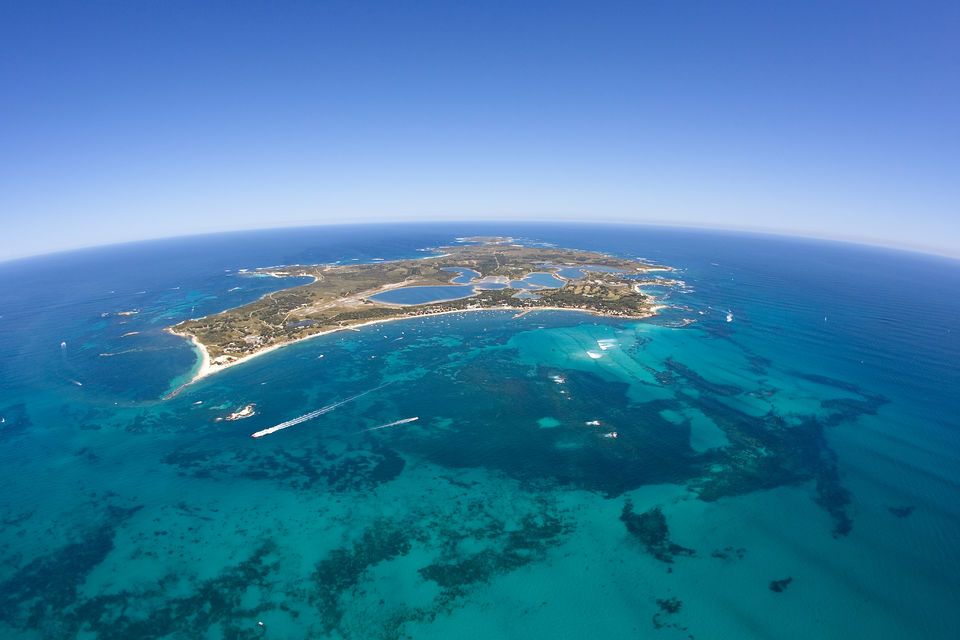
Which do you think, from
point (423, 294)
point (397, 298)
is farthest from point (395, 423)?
point (423, 294)

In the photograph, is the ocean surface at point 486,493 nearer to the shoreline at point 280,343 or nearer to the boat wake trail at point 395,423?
the boat wake trail at point 395,423

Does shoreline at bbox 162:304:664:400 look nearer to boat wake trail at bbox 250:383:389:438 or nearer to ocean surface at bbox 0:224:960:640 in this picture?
ocean surface at bbox 0:224:960:640

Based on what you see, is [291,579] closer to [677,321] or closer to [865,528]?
[865,528]

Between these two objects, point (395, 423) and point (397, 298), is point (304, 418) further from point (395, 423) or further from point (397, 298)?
point (397, 298)

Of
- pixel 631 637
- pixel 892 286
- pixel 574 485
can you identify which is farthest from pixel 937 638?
pixel 892 286

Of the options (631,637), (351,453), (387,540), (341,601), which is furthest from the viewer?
(351,453)

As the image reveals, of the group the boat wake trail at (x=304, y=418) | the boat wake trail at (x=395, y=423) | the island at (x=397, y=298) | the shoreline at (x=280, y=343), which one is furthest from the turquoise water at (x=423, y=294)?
the boat wake trail at (x=395, y=423)

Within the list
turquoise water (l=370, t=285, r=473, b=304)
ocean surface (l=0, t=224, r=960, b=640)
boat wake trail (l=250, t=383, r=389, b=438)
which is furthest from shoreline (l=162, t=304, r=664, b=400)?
boat wake trail (l=250, t=383, r=389, b=438)
